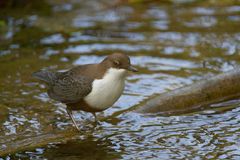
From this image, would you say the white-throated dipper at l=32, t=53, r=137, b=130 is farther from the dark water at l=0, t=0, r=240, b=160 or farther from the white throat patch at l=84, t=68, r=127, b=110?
Answer: the dark water at l=0, t=0, r=240, b=160

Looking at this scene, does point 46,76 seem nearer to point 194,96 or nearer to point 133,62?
point 194,96

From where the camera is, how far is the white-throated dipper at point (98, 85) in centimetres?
522

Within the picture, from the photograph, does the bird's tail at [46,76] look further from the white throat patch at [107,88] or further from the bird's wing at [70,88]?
the white throat patch at [107,88]

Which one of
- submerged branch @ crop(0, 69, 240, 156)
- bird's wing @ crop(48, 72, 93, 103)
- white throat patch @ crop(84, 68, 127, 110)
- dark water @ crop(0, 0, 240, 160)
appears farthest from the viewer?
submerged branch @ crop(0, 69, 240, 156)

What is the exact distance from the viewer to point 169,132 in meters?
5.25

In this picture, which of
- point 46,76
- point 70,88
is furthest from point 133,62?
point 70,88

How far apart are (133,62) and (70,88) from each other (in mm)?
2225

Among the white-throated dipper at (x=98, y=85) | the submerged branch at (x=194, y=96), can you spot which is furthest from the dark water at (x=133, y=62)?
the white-throated dipper at (x=98, y=85)

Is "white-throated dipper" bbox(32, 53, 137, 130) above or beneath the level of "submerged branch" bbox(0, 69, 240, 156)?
above

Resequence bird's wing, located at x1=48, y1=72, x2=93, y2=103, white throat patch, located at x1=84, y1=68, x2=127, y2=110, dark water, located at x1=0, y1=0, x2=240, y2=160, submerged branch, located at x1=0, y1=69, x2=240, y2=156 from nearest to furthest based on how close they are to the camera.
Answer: dark water, located at x1=0, y1=0, x2=240, y2=160 < white throat patch, located at x1=84, y1=68, x2=127, y2=110 < bird's wing, located at x1=48, y1=72, x2=93, y2=103 < submerged branch, located at x1=0, y1=69, x2=240, y2=156

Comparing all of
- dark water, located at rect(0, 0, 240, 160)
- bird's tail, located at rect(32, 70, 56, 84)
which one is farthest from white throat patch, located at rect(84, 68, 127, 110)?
bird's tail, located at rect(32, 70, 56, 84)

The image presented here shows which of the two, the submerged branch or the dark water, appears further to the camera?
the submerged branch

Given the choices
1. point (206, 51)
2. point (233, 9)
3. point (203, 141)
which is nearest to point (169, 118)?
point (203, 141)

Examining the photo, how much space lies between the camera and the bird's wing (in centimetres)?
535
